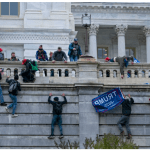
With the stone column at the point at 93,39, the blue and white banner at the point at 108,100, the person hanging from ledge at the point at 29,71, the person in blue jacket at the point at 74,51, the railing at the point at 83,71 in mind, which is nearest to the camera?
the blue and white banner at the point at 108,100

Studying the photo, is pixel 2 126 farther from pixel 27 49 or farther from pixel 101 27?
pixel 101 27

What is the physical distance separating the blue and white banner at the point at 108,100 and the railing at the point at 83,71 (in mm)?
841

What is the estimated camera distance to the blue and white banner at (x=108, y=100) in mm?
23078

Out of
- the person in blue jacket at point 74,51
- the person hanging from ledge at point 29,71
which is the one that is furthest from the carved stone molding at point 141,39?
→ the person hanging from ledge at point 29,71

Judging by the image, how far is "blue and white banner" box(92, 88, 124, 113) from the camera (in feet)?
75.7

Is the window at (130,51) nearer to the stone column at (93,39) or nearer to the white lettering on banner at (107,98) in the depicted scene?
the stone column at (93,39)

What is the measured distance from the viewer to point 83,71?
23688 millimetres

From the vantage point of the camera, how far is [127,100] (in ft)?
75.9

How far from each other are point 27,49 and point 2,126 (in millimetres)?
14357

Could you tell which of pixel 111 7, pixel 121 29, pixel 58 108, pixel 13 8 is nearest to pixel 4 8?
pixel 13 8

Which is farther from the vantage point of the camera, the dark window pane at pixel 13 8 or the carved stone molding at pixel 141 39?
the carved stone molding at pixel 141 39

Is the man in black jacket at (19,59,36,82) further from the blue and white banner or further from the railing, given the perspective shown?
the blue and white banner

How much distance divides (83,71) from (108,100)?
2.07 m

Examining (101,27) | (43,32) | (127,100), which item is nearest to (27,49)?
(43,32)
